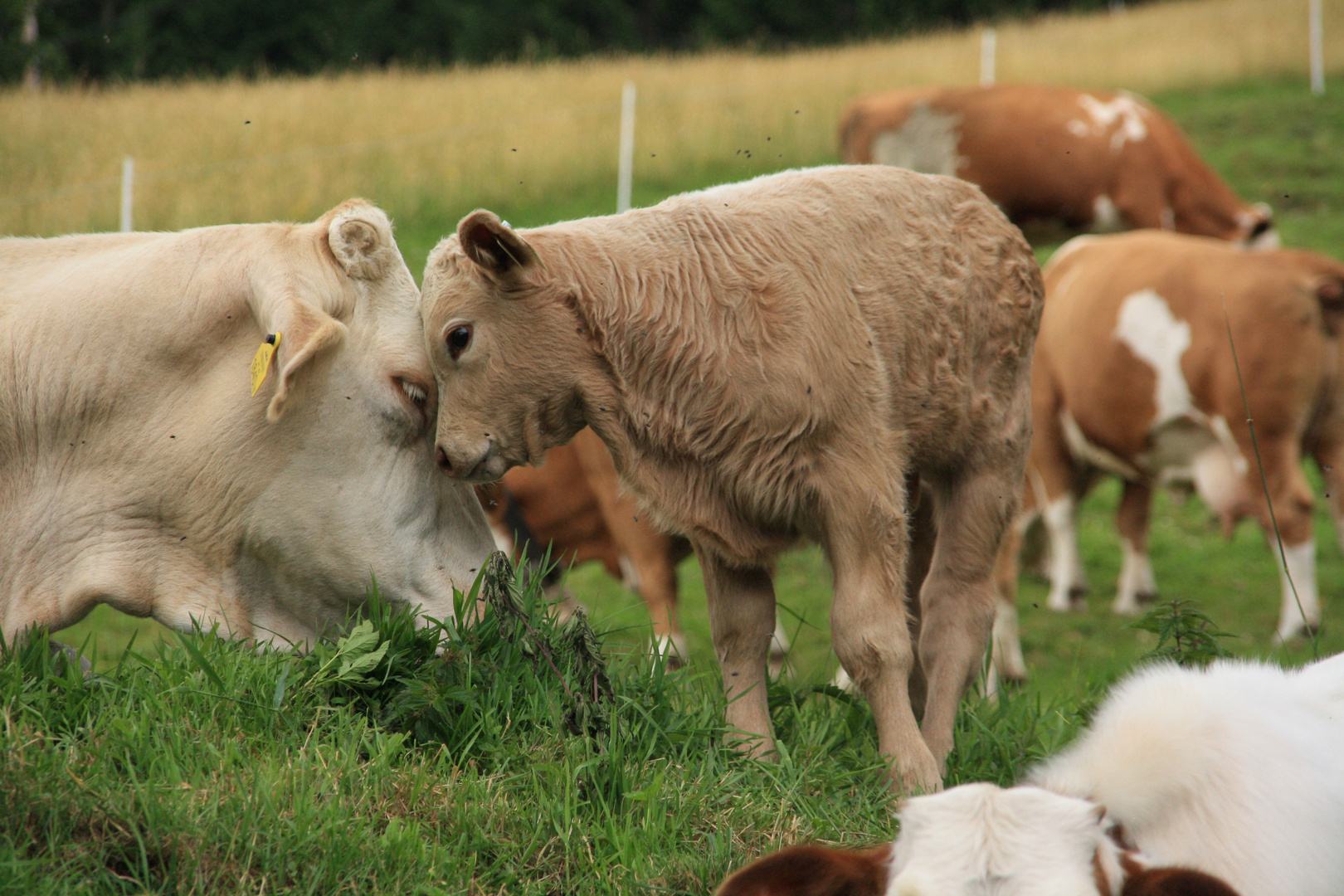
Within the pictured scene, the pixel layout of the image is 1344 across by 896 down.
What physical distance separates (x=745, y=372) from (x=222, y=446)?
4.66 ft

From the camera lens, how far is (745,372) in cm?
302

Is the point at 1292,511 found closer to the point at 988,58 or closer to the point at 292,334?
the point at 292,334

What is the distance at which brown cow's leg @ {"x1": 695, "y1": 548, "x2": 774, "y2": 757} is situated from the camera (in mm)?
3379

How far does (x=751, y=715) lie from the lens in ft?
11.1

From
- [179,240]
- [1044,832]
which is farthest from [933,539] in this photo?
[179,240]

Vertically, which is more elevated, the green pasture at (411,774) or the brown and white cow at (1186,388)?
the green pasture at (411,774)

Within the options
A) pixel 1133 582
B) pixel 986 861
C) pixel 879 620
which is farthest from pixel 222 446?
pixel 1133 582

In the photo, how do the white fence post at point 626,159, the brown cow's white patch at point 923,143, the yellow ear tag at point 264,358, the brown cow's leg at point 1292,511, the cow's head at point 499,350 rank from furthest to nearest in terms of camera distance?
the white fence post at point 626,159 < the brown cow's white patch at point 923,143 < the brown cow's leg at point 1292,511 < the yellow ear tag at point 264,358 < the cow's head at point 499,350

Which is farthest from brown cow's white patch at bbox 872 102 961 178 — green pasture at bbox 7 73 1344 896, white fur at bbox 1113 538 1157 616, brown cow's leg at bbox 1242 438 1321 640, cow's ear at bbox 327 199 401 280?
cow's ear at bbox 327 199 401 280

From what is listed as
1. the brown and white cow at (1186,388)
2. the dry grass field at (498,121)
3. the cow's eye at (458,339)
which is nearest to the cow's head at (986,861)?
the cow's eye at (458,339)

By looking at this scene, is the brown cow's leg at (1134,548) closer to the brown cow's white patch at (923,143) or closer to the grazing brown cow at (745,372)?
the brown cow's white patch at (923,143)

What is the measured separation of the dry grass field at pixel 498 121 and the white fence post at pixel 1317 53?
0.30 m

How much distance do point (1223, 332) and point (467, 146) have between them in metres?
6.89

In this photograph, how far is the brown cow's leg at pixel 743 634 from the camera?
11.1 feet
